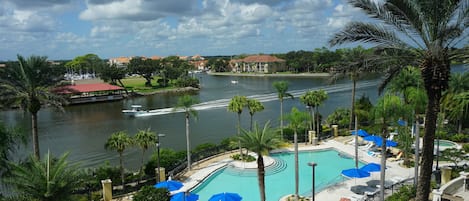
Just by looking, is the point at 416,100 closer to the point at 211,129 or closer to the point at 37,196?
the point at 37,196

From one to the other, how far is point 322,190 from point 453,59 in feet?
38.4

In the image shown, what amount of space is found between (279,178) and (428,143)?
13.5 meters

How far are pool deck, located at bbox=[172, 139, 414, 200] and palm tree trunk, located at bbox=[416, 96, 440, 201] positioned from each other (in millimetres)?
7690

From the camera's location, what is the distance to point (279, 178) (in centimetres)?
2284

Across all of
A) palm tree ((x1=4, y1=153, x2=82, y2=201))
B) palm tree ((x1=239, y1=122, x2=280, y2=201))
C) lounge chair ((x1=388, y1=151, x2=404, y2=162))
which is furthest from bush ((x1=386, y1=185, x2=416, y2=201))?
palm tree ((x1=4, y1=153, x2=82, y2=201))

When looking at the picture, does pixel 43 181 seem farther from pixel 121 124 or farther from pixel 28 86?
pixel 121 124

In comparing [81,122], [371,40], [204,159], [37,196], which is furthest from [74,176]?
[81,122]

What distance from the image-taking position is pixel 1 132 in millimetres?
12391

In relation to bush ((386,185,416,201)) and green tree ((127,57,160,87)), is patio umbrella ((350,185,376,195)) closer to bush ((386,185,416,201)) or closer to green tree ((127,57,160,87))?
bush ((386,185,416,201))

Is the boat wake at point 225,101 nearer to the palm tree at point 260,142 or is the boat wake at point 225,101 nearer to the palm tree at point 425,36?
the palm tree at point 260,142

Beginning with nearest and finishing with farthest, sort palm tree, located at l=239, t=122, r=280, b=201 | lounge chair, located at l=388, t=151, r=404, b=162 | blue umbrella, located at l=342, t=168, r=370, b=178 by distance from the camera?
Answer: palm tree, located at l=239, t=122, r=280, b=201 < blue umbrella, located at l=342, t=168, r=370, b=178 < lounge chair, located at l=388, t=151, r=404, b=162

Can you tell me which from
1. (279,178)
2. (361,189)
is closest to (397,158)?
(361,189)

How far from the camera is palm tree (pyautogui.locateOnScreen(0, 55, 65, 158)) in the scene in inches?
745

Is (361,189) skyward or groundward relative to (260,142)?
groundward
